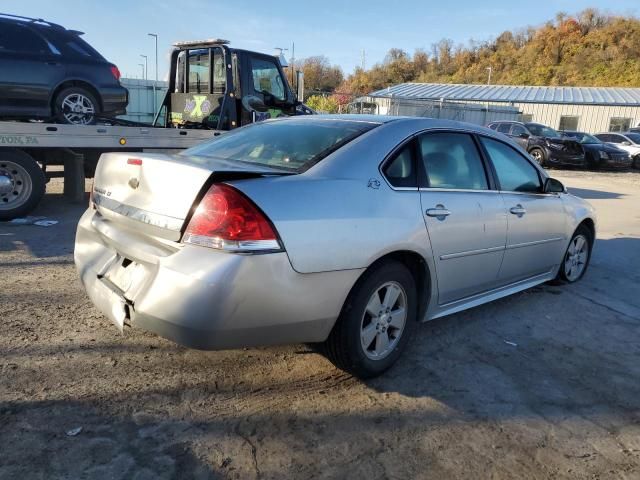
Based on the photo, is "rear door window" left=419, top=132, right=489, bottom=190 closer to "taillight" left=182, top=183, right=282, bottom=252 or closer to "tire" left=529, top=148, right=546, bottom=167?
"taillight" left=182, top=183, right=282, bottom=252

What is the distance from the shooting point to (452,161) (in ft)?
12.5

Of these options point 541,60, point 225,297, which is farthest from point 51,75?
point 541,60

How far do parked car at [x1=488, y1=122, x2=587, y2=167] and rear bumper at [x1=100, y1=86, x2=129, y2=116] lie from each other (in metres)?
15.3

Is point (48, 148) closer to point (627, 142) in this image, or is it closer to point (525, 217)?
point (525, 217)

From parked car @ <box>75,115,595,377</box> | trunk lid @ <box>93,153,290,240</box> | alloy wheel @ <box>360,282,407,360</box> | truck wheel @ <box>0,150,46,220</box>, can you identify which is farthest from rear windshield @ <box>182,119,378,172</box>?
truck wheel @ <box>0,150,46,220</box>

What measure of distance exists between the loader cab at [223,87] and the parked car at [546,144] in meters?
13.4

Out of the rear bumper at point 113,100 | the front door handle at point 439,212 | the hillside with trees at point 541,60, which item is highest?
the hillside with trees at point 541,60

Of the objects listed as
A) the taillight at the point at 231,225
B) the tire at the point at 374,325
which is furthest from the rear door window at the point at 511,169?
the taillight at the point at 231,225

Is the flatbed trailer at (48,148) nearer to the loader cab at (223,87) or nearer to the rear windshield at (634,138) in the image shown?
the loader cab at (223,87)

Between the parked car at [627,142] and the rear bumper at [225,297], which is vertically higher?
the parked car at [627,142]

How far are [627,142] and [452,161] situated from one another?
23.9 meters

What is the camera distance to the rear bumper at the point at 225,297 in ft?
8.23

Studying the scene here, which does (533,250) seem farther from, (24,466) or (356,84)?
(356,84)

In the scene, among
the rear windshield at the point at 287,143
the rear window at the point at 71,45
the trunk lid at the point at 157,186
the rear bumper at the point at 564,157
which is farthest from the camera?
the rear bumper at the point at 564,157
